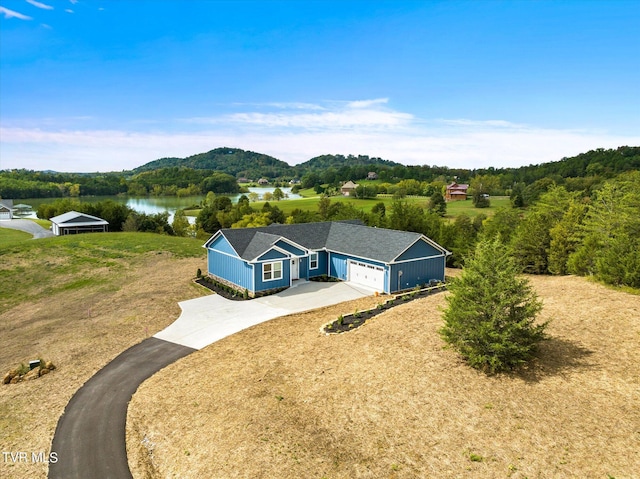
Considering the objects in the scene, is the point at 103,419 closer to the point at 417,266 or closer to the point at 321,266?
the point at 321,266

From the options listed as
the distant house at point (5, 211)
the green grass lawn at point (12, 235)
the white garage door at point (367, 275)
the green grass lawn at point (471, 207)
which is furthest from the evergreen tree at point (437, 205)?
the distant house at point (5, 211)

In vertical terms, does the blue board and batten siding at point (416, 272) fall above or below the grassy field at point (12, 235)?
above

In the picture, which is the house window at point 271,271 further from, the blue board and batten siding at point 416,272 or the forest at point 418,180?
the forest at point 418,180

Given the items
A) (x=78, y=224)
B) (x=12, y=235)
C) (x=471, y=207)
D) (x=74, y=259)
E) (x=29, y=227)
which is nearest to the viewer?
(x=74, y=259)

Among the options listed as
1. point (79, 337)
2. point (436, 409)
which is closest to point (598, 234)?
point (436, 409)

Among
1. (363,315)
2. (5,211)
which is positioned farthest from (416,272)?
(5,211)

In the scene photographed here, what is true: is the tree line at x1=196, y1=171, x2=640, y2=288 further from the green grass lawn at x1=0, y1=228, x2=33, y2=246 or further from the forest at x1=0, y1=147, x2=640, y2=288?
the green grass lawn at x1=0, y1=228, x2=33, y2=246
